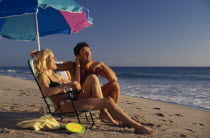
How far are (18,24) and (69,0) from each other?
5.04ft

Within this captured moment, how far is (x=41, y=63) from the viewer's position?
3.07 metres

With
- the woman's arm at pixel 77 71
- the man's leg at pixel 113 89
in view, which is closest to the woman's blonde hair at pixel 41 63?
the woman's arm at pixel 77 71

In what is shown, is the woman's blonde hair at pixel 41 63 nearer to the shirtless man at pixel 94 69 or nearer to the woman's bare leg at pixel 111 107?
the shirtless man at pixel 94 69

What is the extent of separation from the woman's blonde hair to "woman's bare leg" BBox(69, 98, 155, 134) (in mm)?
659

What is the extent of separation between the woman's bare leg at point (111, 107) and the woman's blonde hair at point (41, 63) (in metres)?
0.66

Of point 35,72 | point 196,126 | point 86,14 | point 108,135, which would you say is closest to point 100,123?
point 108,135

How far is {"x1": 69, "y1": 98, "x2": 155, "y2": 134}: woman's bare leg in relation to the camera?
2920mm

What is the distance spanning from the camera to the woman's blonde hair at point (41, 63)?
3055mm

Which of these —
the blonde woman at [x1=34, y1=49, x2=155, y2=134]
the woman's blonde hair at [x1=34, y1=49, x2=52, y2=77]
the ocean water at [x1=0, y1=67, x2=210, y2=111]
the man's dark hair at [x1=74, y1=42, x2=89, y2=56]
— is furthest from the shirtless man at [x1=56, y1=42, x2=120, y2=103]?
the ocean water at [x1=0, y1=67, x2=210, y2=111]

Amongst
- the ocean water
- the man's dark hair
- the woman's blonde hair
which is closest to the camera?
the woman's blonde hair

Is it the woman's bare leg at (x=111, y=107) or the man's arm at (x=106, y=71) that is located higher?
the man's arm at (x=106, y=71)

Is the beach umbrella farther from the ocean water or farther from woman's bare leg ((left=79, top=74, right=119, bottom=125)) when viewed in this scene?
the ocean water

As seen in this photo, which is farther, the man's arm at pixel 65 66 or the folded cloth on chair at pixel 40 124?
the man's arm at pixel 65 66

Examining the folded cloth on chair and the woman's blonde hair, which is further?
the woman's blonde hair
